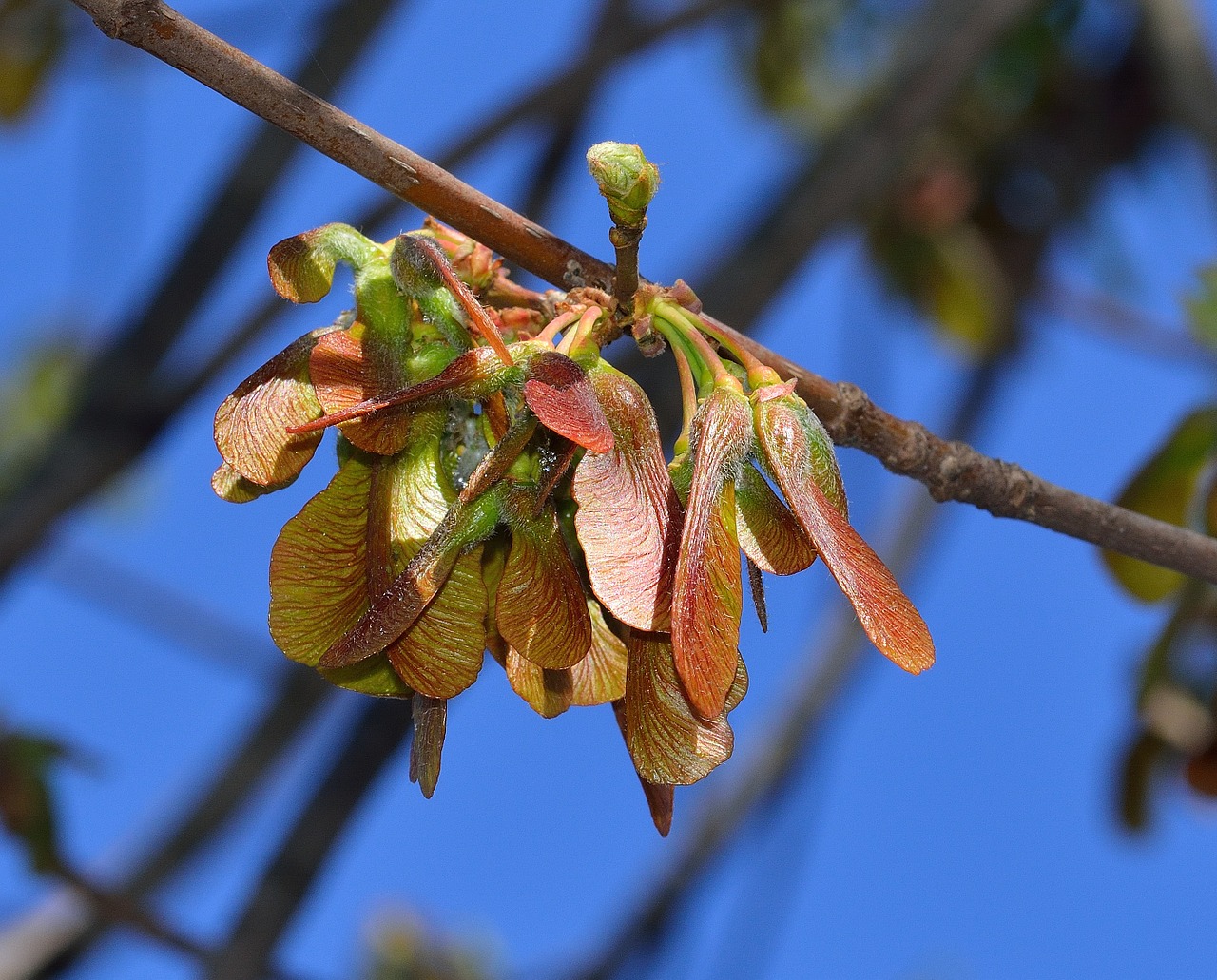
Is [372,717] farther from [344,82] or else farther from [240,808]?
[344,82]

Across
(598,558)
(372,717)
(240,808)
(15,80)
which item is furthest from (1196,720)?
(15,80)

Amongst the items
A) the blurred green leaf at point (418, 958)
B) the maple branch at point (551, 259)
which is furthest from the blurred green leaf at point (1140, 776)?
the blurred green leaf at point (418, 958)

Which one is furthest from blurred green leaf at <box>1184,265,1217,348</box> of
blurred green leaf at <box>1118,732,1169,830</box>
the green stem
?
the green stem

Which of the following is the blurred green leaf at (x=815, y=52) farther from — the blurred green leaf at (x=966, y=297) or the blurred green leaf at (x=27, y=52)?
the blurred green leaf at (x=27, y=52)

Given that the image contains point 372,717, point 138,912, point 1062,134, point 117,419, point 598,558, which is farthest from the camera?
point 1062,134

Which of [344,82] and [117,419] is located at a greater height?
[344,82]

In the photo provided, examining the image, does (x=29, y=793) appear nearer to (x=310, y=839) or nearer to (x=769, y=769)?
(x=310, y=839)
